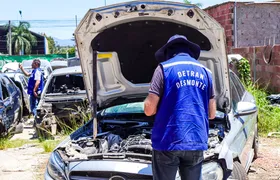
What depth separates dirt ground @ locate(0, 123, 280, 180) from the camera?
217 inches

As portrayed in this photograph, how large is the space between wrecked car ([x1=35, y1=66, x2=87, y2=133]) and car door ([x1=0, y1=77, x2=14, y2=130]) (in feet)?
2.26

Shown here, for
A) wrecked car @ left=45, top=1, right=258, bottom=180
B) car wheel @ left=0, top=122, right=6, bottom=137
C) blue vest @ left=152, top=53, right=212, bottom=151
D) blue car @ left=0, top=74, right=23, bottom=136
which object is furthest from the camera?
blue car @ left=0, top=74, right=23, bottom=136

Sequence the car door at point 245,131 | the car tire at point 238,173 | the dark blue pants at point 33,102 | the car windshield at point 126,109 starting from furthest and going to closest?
the dark blue pants at point 33,102 < the car windshield at point 126,109 < the car door at point 245,131 < the car tire at point 238,173

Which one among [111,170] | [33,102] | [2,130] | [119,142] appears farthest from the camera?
[33,102]

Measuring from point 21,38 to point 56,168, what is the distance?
54329 millimetres

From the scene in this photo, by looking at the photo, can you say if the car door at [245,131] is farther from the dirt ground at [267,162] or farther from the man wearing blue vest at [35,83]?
the man wearing blue vest at [35,83]

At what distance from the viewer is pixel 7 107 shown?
8.52 m

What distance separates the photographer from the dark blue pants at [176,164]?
299 centimetres

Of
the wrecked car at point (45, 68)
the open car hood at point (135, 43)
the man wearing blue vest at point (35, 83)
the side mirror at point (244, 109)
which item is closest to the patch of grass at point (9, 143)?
the man wearing blue vest at point (35, 83)

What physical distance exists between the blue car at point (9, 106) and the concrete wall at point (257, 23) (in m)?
7.27

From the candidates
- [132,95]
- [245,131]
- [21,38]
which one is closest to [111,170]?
[132,95]

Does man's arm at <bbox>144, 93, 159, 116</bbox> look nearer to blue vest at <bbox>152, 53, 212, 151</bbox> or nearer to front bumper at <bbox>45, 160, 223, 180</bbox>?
blue vest at <bbox>152, 53, 212, 151</bbox>

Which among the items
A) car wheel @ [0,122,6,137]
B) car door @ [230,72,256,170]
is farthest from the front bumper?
car wheel @ [0,122,6,137]

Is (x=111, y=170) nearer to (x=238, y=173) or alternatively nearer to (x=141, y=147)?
(x=141, y=147)
